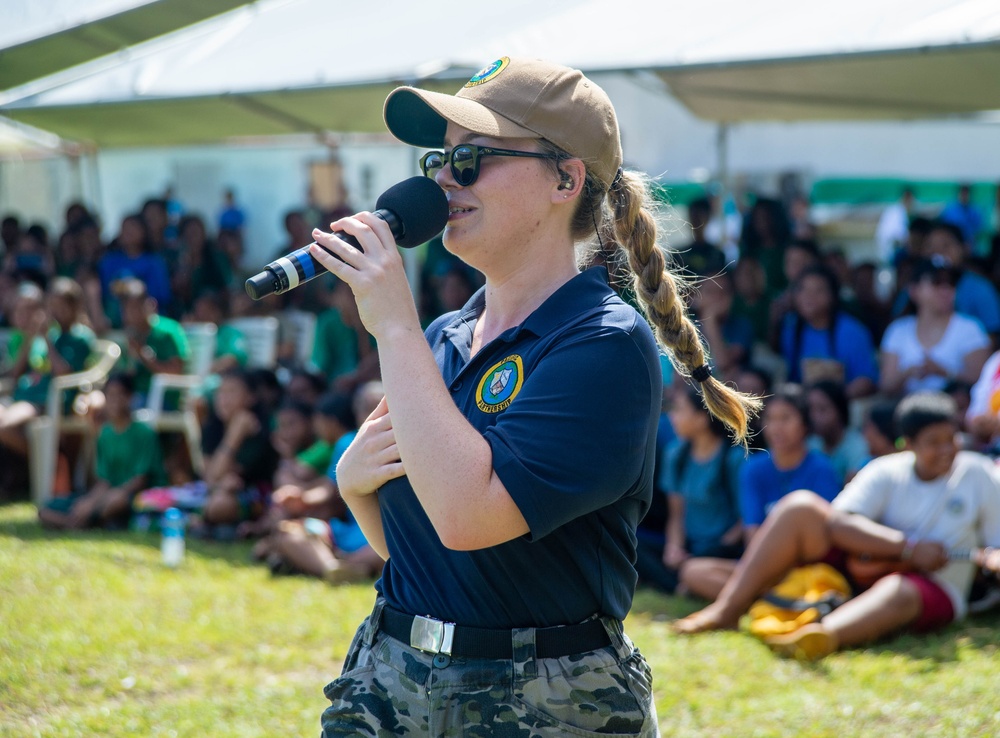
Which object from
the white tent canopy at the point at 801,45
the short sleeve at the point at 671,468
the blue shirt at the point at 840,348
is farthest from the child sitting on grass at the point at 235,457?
the blue shirt at the point at 840,348

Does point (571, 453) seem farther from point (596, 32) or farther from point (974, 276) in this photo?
point (974, 276)

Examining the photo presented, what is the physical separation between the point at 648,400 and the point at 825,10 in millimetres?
5194

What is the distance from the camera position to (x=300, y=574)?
6281 mm

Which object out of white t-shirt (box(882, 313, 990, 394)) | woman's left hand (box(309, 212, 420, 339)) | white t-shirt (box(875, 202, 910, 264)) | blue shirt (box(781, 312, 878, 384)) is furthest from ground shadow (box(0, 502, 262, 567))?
white t-shirt (box(875, 202, 910, 264))

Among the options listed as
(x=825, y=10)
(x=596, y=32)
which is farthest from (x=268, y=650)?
(x=825, y=10)

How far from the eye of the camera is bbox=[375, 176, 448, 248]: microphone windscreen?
6.01 feet

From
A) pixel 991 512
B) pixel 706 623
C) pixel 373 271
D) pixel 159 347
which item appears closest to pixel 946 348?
pixel 991 512

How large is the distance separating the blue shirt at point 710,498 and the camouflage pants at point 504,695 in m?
4.03

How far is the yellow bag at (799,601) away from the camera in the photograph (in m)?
4.75

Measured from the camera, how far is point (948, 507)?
490 centimetres

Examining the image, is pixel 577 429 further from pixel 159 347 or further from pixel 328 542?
pixel 159 347

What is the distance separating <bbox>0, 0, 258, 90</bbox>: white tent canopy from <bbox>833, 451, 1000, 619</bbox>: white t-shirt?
4055 millimetres

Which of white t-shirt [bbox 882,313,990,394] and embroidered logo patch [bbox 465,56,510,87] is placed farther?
white t-shirt [bbox 882,313,990,394]

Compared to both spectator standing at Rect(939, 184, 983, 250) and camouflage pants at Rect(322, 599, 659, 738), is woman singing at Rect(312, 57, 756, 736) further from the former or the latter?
spectator standing at Rect(939, 184, 983, 250)
